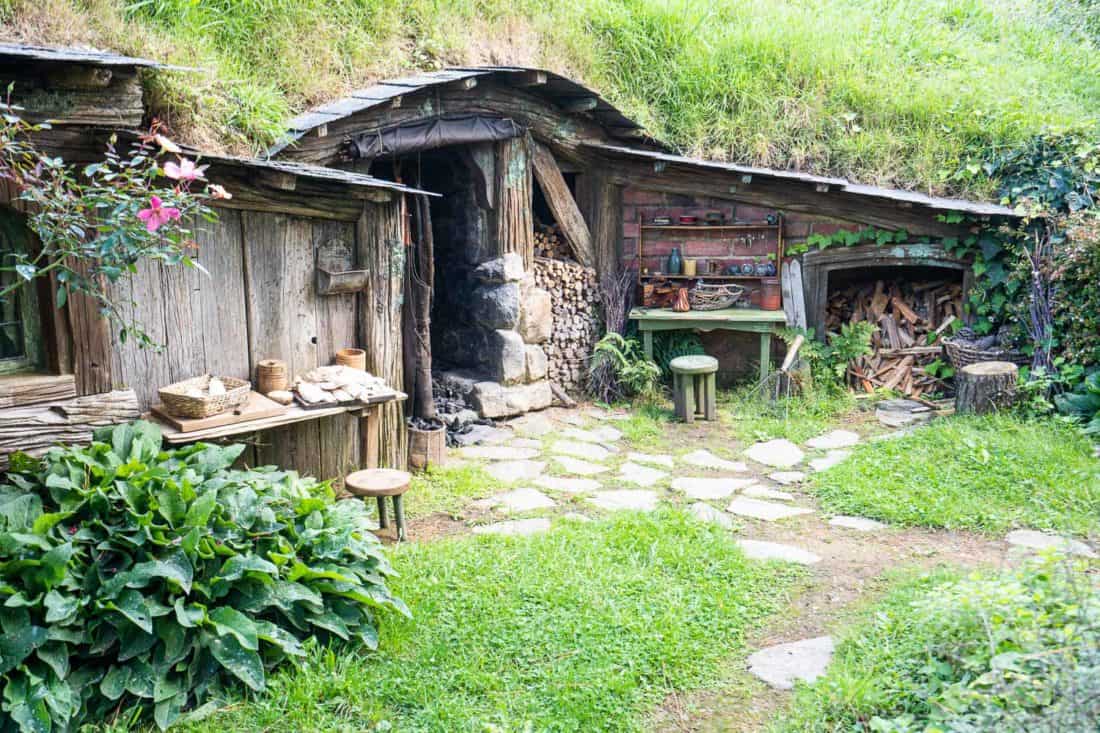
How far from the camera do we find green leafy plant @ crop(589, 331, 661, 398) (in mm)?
9602

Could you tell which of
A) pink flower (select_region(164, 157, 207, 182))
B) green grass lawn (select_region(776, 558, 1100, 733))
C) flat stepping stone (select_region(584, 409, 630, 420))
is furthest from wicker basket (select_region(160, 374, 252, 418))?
flat stepping stone (select_region(584, 409, 630, 420))

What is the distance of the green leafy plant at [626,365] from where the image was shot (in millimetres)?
9602

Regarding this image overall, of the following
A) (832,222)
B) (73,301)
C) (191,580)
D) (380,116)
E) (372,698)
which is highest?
(380,116)

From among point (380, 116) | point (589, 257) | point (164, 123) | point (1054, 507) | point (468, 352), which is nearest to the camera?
point (164, 123)

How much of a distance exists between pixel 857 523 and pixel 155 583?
4.55m

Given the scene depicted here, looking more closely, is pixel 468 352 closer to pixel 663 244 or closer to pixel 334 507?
pixel 663 244

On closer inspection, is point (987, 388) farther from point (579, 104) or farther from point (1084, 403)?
point (579, 104)

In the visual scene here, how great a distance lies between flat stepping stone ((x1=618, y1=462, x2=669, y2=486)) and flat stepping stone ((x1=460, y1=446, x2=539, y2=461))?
848mm

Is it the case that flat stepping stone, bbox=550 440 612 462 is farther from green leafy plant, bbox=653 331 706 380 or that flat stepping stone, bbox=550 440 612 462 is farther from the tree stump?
the tree stump

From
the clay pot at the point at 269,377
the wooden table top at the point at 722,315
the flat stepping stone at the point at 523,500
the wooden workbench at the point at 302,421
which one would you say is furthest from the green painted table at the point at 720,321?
the clay pot at the point at 269,377

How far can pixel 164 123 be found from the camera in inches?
227

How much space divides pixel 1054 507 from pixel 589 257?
5.47 metres

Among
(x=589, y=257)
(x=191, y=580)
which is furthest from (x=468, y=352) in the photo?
(x=191, y=580)

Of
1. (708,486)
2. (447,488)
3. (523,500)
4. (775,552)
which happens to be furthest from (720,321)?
(775,552)
